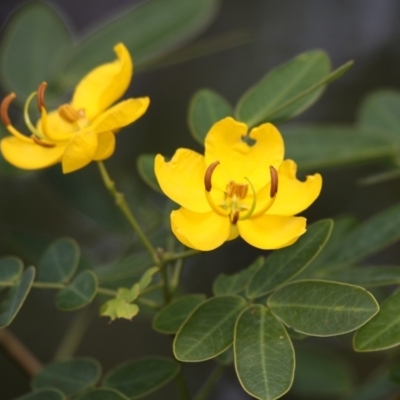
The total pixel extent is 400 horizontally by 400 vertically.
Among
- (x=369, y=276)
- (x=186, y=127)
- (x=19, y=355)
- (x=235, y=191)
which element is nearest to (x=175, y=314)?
(x=235, y=191)

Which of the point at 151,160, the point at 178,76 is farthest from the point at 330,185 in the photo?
the point at 151,160

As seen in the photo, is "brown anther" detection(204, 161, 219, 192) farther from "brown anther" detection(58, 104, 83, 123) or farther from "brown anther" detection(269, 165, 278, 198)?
"brown anther" detection(58, 104, 83, 123)

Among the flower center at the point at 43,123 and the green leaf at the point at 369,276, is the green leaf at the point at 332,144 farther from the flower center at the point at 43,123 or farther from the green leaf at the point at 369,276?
the flower center at the point at 43,123

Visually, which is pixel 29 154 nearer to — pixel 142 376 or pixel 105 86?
pixel 105 86

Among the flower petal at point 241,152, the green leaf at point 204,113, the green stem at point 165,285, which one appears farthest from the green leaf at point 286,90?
the green stem at point 165,285

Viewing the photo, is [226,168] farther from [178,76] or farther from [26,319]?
[178,76]
